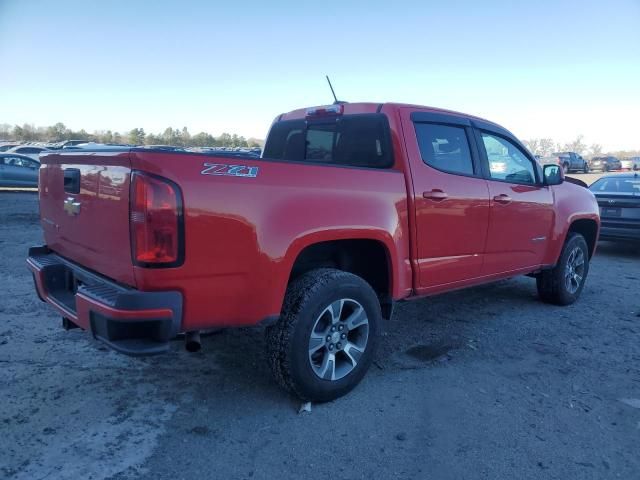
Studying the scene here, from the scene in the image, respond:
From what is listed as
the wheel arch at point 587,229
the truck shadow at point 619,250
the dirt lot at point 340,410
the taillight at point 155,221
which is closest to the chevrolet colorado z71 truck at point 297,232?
the taillight at point 155,221

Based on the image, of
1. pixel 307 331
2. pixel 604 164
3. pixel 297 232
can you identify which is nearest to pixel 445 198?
pixel 297 232

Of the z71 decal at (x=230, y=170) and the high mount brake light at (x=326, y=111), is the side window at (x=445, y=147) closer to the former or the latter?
the high mount brake light at (x=326, y=111)

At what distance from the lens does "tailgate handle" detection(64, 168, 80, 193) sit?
3.14 metres

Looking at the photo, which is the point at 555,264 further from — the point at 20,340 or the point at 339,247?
the point at 20,340

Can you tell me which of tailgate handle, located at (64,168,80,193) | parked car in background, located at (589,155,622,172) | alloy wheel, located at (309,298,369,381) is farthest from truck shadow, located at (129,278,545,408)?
parked car in background, located at (589,155,622,172)

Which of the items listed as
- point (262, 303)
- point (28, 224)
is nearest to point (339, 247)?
point (262, 303)

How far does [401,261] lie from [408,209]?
1.24 feet

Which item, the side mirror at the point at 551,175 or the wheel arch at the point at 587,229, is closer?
the side mirror at the point at 551,175

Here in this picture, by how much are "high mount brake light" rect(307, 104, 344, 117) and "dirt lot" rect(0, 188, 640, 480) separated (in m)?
2.02

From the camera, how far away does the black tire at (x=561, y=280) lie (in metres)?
5.70

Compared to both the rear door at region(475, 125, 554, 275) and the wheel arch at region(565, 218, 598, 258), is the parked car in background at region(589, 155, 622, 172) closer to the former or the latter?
the wheel arch at region(565, 218, 598, 258)

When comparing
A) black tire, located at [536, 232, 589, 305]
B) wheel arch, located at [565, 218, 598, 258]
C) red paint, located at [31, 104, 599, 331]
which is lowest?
black tire, located at [536, 232, 589, 305]

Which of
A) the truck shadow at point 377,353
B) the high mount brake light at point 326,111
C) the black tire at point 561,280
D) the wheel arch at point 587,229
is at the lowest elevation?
the truck shadow at point 377,353

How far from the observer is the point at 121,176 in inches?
106
